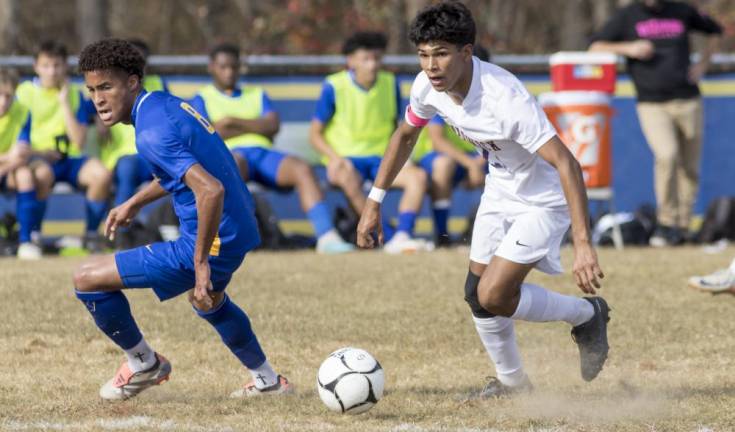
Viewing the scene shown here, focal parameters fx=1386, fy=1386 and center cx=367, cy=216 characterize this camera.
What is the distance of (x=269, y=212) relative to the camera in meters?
11.8

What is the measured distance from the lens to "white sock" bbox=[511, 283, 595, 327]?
6234 millimetres

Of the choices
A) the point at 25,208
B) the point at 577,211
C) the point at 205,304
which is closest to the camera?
the point at 577,211

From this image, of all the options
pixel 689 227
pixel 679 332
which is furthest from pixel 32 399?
pixel 689 227

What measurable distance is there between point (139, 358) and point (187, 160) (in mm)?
1115

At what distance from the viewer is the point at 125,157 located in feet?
37.5

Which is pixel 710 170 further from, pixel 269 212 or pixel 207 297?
pixel 207 297

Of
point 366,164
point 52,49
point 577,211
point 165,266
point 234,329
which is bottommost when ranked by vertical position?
point 366,164

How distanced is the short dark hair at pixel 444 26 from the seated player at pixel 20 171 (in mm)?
5883

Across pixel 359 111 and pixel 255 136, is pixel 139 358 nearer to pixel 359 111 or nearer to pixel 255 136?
pixel 255 136

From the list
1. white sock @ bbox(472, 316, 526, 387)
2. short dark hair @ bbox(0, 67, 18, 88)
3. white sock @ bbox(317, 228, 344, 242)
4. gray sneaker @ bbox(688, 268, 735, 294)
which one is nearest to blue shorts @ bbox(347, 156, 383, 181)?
white sock @ bbox(317, 228, 344, 242)

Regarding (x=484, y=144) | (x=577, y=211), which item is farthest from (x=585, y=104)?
(x=577, y=211)

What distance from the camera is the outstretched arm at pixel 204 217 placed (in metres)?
5.61

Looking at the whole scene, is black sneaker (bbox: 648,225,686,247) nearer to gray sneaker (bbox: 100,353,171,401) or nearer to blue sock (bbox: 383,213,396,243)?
blue sock (bbox: 383,213,396,243)

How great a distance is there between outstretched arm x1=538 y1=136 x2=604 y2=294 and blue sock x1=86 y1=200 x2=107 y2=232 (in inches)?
247
